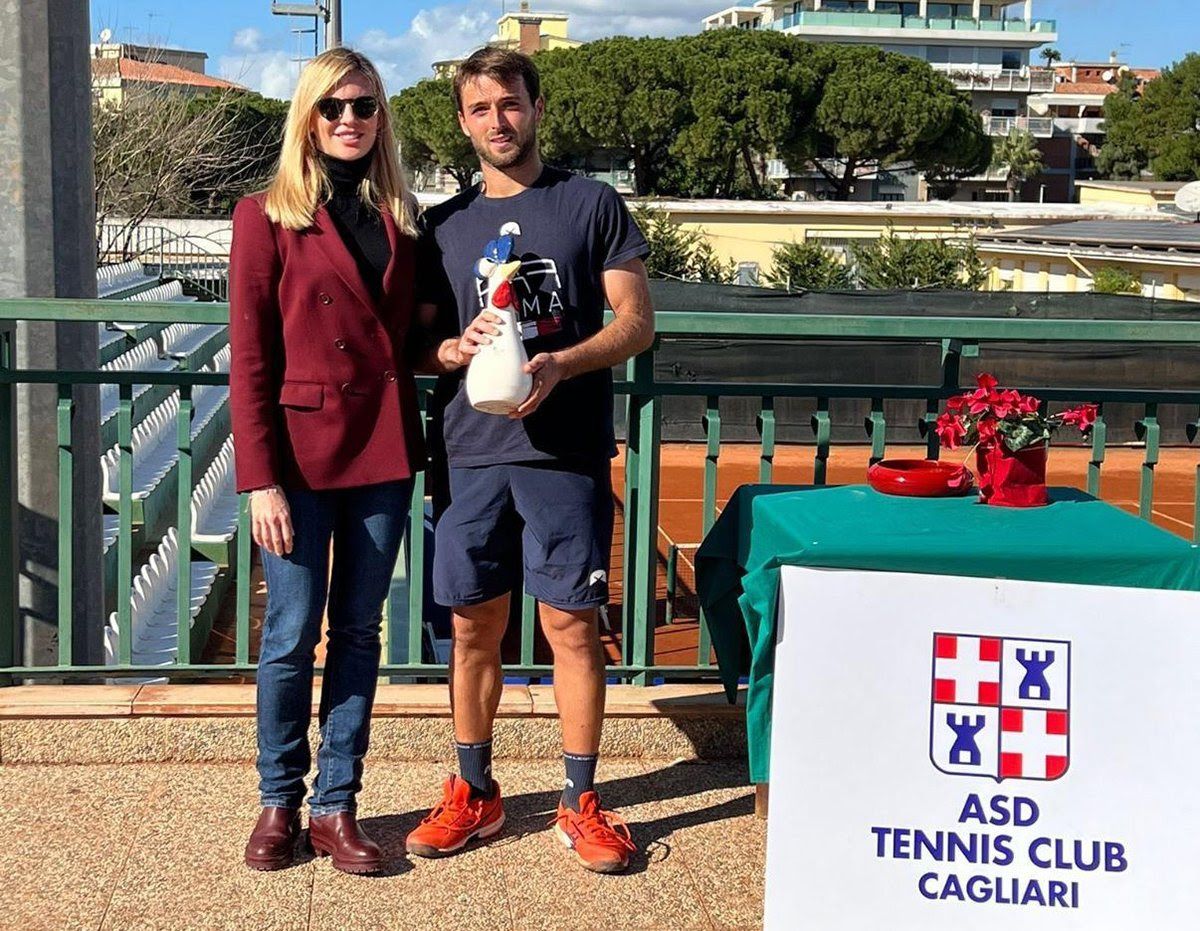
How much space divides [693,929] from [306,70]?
208 centimetres

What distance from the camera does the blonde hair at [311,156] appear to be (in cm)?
328

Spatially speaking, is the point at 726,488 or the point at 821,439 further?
the point at 726,488

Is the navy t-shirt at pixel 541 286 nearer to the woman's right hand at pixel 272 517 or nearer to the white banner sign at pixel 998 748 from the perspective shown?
the woman's right hand at pixel 272 517

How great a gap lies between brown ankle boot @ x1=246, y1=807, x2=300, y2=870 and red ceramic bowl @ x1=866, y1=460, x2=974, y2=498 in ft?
5.23

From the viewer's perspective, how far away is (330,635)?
11.7ft

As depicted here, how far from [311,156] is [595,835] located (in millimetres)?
1721

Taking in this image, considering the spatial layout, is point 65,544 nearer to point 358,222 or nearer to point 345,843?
point 345,843

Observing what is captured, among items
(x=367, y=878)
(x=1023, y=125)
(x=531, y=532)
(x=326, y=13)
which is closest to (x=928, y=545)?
(x=531, y=532)

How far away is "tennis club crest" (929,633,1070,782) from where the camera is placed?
3.08 meters

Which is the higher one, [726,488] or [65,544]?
[65,544]

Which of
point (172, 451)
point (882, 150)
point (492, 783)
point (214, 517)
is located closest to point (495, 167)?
point (492, 783)

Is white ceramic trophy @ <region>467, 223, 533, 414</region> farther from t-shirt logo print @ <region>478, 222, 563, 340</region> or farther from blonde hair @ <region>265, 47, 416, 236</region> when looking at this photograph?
blonde hair @ <region>265, 47, 416, 236</region>

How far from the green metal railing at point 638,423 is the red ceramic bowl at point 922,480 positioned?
2.04 ft

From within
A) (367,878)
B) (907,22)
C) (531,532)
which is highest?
(907,22)
